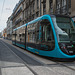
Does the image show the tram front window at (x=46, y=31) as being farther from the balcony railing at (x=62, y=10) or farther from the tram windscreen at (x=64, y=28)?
the balcony railing at (x=62, y=10)

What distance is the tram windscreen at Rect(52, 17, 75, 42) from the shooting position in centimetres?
698

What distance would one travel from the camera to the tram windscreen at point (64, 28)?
275 inches

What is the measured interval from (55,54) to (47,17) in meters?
2.32

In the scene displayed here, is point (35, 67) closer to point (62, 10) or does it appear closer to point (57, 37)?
point (57, 37)

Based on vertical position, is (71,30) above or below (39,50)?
above

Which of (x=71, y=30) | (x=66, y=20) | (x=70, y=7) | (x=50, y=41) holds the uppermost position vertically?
(x=70, y=7)

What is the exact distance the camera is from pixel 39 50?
27.3 feet

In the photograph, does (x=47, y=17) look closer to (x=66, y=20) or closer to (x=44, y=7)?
(x=66, y=20)

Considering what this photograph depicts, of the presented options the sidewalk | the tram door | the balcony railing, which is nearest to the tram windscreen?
the tram door

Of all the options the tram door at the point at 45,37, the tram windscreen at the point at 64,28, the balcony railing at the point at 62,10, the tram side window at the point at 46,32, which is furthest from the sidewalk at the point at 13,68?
the balcony railing at the point at 62,10

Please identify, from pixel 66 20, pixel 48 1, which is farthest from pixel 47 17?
pixel 48 1

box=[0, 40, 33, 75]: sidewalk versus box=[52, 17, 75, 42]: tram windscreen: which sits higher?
box=[52, 17, 75, 42]: tram windscreen

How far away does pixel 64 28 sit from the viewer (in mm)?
7180

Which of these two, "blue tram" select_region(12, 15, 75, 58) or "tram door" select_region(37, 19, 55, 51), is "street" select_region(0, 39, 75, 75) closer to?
"blue tram" select_region(12, 15, 75, 58)
